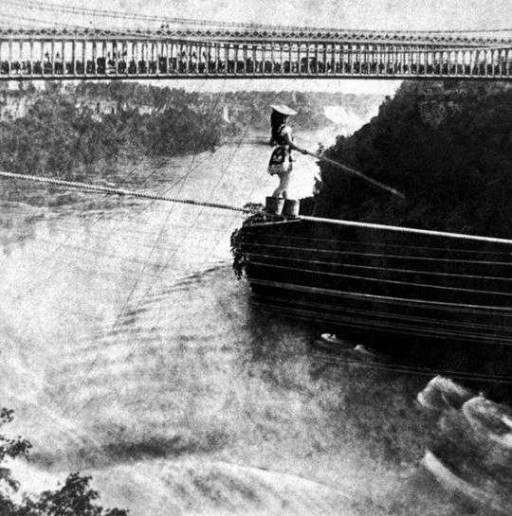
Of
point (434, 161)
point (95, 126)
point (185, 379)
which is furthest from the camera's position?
point (434, 161)

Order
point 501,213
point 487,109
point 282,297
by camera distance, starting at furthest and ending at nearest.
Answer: point 282,297, point 487,109, point 501,213

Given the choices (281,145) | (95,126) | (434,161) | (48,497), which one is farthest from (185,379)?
(281,145)

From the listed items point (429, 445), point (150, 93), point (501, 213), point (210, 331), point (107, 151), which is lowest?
point (429, 445)

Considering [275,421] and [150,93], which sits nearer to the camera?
[275,421]

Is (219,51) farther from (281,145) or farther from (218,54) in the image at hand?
(281,145)

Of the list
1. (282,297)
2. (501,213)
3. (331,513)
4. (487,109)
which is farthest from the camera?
(282,297)

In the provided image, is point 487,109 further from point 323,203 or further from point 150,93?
point 150,93

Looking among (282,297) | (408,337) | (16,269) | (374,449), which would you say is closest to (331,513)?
(374,449)
